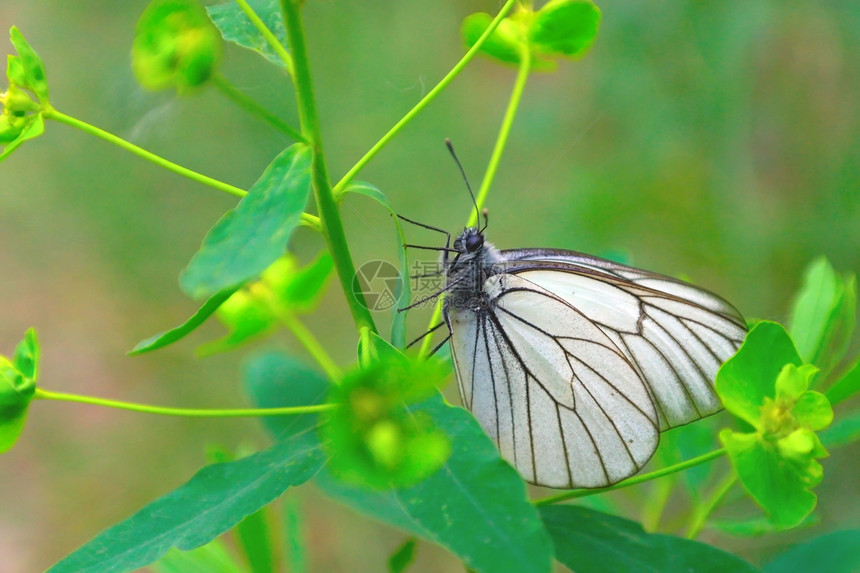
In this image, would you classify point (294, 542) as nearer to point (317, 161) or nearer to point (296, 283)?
point (296, 283)

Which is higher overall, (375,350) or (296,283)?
(296,283)

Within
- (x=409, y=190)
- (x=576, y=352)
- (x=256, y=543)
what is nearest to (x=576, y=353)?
(x=576, y=352)

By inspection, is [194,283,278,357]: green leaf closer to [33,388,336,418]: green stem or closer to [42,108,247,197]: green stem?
[33,388,336,418]: green stem

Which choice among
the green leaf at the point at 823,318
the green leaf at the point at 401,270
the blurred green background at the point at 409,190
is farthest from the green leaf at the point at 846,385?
the blurred green background at the point at 409,190

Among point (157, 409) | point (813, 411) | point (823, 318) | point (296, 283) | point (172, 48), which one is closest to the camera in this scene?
point (172, 48)

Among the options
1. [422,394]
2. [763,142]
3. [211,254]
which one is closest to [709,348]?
[422,394]

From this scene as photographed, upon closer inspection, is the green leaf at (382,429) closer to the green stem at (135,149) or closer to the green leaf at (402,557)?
the green stem at (135,149)
